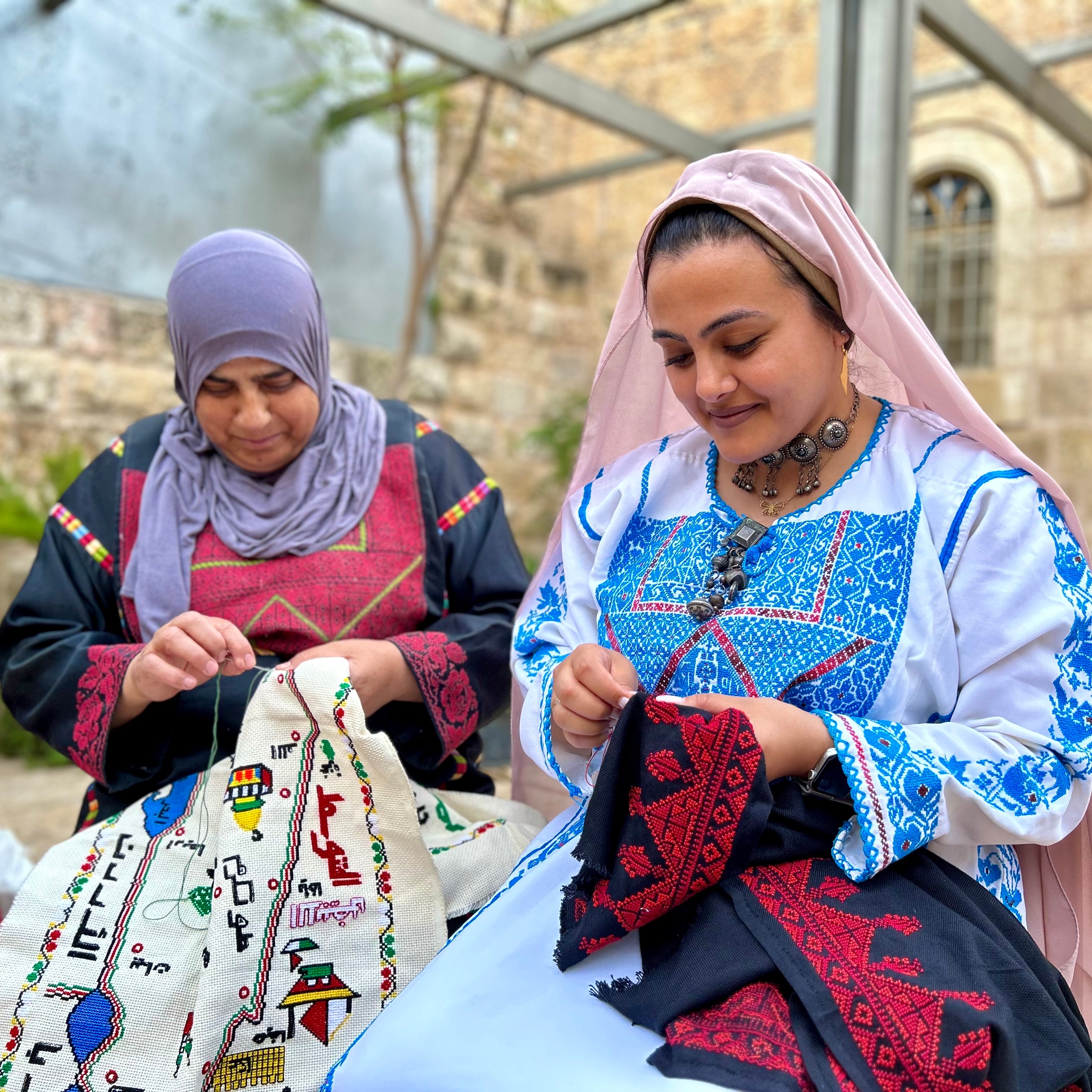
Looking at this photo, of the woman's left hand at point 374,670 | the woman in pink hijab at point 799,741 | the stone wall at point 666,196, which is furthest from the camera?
the stone wall at point 666,196

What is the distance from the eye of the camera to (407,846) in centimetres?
183

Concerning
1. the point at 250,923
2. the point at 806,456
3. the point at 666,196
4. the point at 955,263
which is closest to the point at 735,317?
the point at 806,456

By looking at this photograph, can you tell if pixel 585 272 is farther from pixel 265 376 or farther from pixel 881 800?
pixel 881 800

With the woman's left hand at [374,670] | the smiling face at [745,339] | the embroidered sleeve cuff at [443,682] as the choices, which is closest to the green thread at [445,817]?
the embroidered sleeve cuff at [443,682]

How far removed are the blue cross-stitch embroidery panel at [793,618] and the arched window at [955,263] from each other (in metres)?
5.97

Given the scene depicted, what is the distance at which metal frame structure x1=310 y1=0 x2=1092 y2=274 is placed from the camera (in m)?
3.74

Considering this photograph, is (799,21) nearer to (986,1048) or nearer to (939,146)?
(939,146)

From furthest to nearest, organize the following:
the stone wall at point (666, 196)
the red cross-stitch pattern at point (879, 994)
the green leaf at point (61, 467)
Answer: the stone wall at point (666, 196)
the green leaf at point (61, 467)
the red cross-stitch pattern at point (879, 994)

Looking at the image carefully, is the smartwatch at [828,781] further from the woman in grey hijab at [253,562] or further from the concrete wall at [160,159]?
the concrete wall at [160,159]

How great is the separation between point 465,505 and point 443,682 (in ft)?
1.41

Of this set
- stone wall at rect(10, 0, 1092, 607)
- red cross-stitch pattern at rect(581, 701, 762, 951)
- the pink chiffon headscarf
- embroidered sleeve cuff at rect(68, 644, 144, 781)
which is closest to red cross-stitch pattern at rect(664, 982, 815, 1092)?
red cross-stitch pattern at rect(581, 701, 762, 951)

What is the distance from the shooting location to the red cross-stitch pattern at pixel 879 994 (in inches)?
45.4

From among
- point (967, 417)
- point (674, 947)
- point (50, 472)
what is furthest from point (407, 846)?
point (50, 472)

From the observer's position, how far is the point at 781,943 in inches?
50.9
